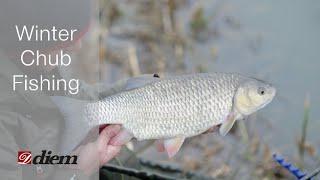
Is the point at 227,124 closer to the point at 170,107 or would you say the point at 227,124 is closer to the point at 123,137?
the point at 170,107

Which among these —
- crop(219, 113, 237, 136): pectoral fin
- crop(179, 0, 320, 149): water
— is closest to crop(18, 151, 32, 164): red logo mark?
crop(219, 113, 237, 136): pectoral fin

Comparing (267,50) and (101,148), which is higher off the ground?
(267,50)

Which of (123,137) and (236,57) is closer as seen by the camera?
(123,137)

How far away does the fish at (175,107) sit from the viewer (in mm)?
1573

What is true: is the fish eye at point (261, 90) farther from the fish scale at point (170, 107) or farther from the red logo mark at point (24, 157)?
the red logo mark at point (24, 157)

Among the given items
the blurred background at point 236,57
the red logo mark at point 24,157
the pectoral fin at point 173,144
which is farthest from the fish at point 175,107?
the blurred background at point 236,57

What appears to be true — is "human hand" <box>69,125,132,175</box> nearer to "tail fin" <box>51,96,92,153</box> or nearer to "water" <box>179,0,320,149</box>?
"tail fin" <box>51,96,92,153</box>

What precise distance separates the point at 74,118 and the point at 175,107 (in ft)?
0.79

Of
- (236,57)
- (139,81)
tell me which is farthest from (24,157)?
(236,57)

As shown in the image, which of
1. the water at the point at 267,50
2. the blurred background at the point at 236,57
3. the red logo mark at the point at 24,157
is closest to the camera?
the red logo mark at the point at 24,157

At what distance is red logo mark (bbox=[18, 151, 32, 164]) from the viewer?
156cm

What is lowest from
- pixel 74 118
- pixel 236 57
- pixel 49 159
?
pixel 49 159

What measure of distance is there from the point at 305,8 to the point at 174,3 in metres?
0.94

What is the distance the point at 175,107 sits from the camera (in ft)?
5.27
